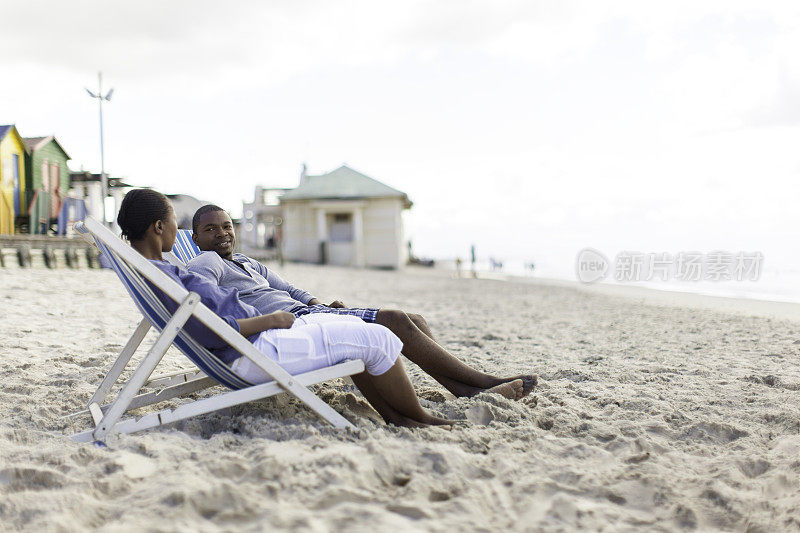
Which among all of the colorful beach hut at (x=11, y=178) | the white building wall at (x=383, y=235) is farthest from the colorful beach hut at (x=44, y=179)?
the white building wall at (x=383, y=235)

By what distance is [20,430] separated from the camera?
2.62 m

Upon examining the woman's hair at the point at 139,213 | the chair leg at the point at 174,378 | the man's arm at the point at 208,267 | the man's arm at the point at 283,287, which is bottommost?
the chair leg at the point at 174,378

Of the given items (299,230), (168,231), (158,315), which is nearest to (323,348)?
(158,315)

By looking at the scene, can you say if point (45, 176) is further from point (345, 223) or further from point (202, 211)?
point (202, 211)

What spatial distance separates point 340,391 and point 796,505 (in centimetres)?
223

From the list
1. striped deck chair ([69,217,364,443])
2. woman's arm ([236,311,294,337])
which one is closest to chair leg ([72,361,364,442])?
striped deck chair ([69,217,364,443])

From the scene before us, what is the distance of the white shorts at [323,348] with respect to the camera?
101 inches

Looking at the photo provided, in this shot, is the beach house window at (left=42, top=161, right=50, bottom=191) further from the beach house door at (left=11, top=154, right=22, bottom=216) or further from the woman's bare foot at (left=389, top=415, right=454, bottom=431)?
the woman's bare foot at (left=389, top=415, right=454, bottom=431)

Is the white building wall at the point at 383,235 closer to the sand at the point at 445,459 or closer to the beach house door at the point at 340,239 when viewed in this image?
the beach house door at the point at 340,239

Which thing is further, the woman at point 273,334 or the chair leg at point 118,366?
the chair leg at point 118,366

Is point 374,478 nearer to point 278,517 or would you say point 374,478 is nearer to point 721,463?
point 278,517

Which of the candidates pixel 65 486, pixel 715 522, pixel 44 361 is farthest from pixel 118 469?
pixel 44 361

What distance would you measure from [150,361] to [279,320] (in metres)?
0.56

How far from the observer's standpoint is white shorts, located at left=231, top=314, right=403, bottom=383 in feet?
8.43
